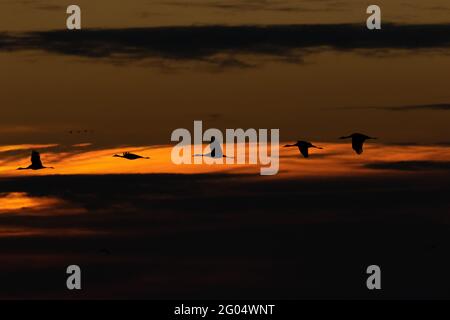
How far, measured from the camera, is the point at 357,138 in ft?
351

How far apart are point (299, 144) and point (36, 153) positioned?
64.2 feet

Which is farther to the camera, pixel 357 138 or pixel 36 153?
pixel 36 153

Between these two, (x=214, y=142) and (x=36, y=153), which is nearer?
(x=214, y=142)

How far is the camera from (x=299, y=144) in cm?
11250
